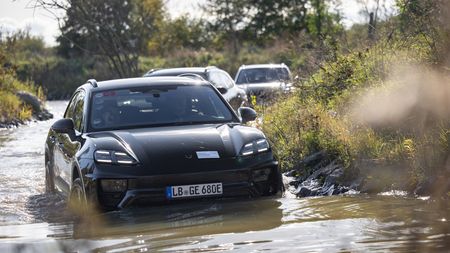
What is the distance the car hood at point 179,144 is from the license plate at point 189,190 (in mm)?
167

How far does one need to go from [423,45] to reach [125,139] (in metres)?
4.65

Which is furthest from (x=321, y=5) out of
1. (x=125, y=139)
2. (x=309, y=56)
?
(x=125, y=139)

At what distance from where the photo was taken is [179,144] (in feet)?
31.4

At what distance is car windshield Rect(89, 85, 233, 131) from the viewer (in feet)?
34.6

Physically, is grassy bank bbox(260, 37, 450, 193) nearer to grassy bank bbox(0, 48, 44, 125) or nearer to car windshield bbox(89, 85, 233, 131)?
car windshield bbox(89, 85, 233, 131)

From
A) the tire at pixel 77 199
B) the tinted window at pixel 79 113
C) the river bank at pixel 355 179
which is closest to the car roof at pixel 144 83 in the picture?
the tinted window at pixel 79 113

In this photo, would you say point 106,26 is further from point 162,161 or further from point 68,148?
point 162,161

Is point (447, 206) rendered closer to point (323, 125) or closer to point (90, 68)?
point (323, 125)

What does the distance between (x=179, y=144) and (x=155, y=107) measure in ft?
4.35

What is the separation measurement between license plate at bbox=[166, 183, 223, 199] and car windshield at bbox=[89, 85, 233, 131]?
1319mm

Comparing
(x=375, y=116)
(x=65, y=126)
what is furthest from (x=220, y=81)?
(x=65, y=126)

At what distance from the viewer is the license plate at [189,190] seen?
9.26m

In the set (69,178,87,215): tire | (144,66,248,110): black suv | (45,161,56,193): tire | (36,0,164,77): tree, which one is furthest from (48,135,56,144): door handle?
(36,0,164,77): tree

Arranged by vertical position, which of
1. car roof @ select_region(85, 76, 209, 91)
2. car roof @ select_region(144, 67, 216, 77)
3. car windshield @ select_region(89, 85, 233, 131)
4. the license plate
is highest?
car roof @ select_region(85, 76, 209, 91)
